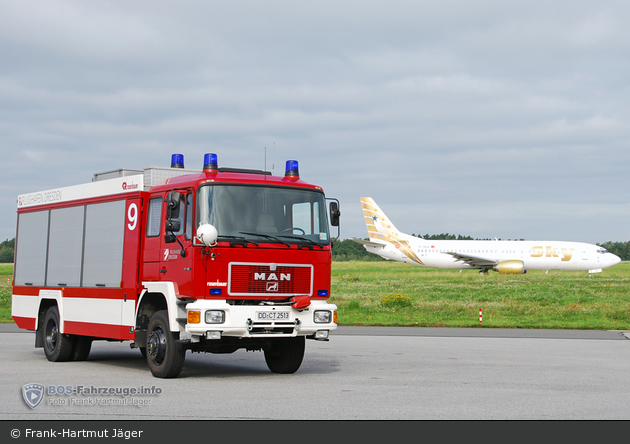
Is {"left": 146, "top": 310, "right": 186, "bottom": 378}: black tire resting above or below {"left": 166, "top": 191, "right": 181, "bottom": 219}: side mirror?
below

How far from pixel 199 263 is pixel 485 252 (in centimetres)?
5543

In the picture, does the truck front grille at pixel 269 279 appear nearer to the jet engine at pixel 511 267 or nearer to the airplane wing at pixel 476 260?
the jet engine at pixel 511 267

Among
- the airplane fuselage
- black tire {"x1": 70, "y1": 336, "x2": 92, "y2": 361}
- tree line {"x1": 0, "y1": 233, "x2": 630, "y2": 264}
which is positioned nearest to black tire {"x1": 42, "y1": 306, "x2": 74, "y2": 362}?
black tire {"x1": 70, "y1": 336, "x2": 92, "y2": 361}

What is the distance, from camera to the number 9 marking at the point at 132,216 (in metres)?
12.4

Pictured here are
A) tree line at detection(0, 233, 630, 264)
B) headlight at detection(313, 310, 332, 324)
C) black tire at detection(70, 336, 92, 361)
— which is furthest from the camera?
tree line at detection(0, 233, 630, 264)

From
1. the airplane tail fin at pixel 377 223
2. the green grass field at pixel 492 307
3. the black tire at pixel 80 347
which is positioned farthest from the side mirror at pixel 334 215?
the airplane tail fin at pixel 377 223

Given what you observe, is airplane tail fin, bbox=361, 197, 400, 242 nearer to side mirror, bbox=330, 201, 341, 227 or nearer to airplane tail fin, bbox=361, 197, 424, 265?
airplane tail fin, bbox=361, 197, 424, 265

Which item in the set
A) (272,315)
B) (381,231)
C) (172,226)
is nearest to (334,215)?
(272,315)

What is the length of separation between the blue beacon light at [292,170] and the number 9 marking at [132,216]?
8.87 ft

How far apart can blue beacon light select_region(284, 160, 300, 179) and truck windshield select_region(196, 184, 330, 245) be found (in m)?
0.58

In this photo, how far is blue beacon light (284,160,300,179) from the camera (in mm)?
12688

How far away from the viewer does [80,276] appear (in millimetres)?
13719

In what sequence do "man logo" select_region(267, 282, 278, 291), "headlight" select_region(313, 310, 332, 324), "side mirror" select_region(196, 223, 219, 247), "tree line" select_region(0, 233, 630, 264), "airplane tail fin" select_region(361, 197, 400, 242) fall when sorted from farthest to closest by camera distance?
"tree line" select_region(0, 233, 630, 264)
"airplane tail fin" select_region(361, 197, 400, 242)
"headlight" select_region(313, 310, 332, 324)
"man logo" select_region(267, 282, 278, 291)
"side mirror" select_region(196, 223, 219, 247)
